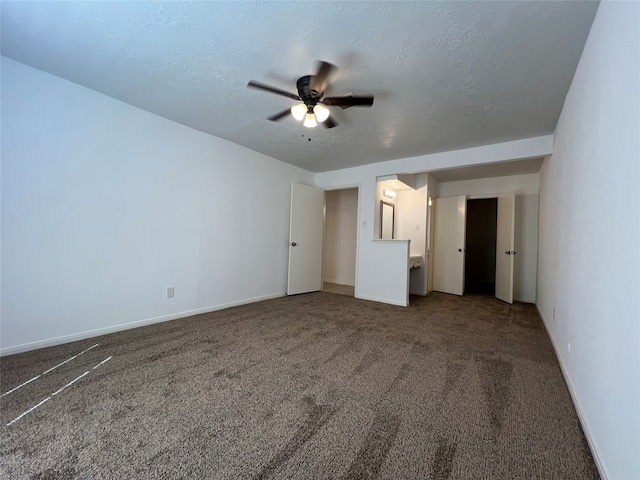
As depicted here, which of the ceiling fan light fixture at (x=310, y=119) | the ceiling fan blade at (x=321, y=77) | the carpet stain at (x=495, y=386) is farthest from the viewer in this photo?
the ceiling fan light fixture at (x=310, y=119)

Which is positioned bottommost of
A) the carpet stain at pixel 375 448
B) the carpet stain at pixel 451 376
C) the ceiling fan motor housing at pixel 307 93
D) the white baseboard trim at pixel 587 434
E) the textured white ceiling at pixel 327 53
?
the carpet stain at pixel 375 448

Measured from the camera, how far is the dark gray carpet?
1188 mm

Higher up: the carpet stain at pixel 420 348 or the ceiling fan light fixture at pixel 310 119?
the ceiling fan light fixture at pixel 310 119

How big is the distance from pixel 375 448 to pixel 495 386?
1.15 metres

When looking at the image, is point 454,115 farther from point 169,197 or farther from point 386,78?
point 169,197

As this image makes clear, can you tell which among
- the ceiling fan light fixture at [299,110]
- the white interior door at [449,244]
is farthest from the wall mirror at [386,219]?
the ceiling fan light fixture at [299,110]

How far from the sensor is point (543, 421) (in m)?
1.51

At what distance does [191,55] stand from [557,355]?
4.02 metres

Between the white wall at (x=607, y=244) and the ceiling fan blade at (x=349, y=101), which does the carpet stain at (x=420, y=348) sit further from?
the ceiling fan blade at (x=349, y=101)

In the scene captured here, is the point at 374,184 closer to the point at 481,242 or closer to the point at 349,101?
the point at 349,101

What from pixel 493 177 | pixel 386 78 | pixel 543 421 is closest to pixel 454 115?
pixel 386 78

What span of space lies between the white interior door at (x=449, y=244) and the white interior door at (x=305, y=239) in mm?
2520

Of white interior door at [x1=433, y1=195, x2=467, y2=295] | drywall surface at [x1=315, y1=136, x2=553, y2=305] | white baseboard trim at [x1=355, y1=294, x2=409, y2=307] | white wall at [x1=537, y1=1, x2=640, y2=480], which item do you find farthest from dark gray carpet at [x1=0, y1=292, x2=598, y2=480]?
white interior door at [x1=433, y1=195, x2=467, y2=295]

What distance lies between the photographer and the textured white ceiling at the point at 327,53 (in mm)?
1585
